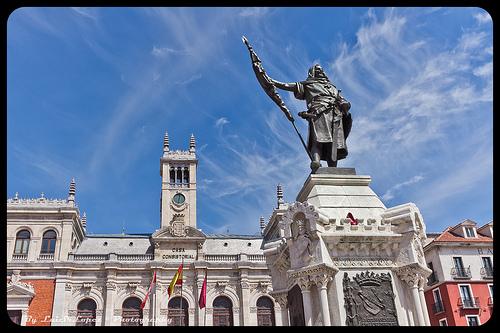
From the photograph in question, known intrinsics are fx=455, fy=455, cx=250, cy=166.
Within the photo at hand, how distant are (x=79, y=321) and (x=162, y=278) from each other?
733 cm

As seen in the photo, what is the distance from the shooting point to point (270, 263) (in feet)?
25.1

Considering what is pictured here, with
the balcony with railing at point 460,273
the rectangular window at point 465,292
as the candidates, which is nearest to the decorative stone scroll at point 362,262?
the rectangular window at point 465,292

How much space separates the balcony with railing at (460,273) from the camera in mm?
27908

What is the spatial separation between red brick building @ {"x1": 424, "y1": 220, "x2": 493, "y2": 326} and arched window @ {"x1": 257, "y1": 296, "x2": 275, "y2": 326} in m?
14.5

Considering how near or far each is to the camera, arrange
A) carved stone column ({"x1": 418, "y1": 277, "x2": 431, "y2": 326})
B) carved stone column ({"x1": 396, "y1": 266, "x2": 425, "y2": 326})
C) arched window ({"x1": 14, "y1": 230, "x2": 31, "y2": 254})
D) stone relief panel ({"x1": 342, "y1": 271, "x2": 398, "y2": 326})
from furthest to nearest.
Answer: arched window ({"x1": 14, "y1": 230, "x2": 31, "y2": 254}), carved stone column ({"x1": 396, "y1": 266, "x2": 425, "y2": 326}), carved stone column ({"x1": 418, "y1": 277, "x2": 431, "y2": 326}), stone relief panel ({"x1": 342, "y1": 271, "x2": 398, "y2": 326})

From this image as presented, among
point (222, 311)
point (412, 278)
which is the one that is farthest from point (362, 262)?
point (222, 311)

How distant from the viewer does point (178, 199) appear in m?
48.0

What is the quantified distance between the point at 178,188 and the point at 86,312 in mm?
15889

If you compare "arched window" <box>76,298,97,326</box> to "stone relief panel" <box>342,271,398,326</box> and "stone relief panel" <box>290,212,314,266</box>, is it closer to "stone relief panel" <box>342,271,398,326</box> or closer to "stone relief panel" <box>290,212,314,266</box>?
"stone relief panel" <box>290,212,314,266</box>

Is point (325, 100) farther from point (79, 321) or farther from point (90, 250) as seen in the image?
point (90, 250)

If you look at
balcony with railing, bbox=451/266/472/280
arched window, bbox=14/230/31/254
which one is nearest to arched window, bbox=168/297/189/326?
arched window, bbox=14/230/31/254

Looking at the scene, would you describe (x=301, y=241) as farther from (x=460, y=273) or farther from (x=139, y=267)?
(x=139, y=267)

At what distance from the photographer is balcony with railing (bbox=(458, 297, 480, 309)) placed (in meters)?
26.9

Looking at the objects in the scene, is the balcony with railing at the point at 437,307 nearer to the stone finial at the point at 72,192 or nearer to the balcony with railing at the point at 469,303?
the balcony with railing at the point at 469,303
